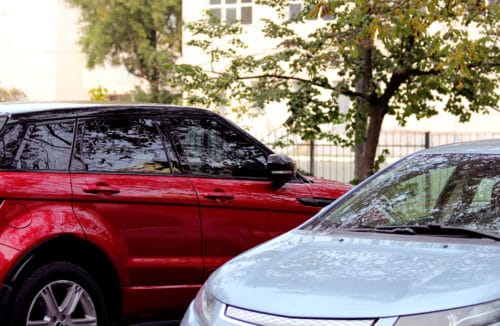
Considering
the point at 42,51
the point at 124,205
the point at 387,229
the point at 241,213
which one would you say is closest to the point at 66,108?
the point at 124,205

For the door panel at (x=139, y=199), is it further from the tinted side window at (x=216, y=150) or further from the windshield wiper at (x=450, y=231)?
the windshield wiper at (x=450, y=231)

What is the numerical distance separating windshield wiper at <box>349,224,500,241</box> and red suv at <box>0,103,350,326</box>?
1874 mm

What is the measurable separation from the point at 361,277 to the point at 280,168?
9.16 ft

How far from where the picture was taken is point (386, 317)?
11.3ft

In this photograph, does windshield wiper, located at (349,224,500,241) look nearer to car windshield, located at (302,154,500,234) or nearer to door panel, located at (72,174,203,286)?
car windshield, located at (302,154,500,234)

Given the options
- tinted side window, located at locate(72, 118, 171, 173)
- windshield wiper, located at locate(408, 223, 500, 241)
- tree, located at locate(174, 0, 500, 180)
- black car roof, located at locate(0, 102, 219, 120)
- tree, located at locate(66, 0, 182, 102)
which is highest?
tree, located at locate(66, 0, 182, 102)

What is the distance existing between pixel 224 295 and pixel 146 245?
2077mm

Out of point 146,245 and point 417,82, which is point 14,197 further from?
point 417,82

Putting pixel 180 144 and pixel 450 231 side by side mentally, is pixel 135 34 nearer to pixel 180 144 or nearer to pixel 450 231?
pixel 180 144

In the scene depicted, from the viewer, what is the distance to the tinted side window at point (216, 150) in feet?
21.5

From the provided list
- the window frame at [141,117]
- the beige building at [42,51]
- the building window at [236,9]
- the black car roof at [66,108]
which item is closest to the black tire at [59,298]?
the window frame at [141,117]

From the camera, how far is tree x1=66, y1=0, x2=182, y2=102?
3594 cm

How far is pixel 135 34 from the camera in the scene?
122 ft

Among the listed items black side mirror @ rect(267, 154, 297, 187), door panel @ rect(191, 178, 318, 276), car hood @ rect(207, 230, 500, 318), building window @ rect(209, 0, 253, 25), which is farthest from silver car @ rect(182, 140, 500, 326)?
building window @ rect(209, 0, 253, 25)
